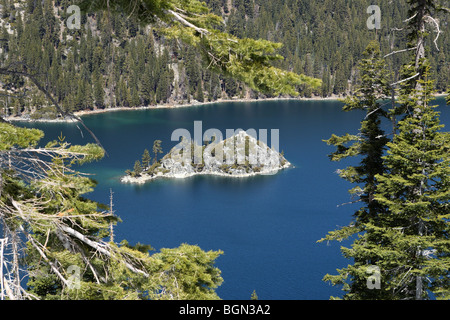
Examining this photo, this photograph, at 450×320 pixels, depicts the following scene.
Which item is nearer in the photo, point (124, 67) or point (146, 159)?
point (146, 159)

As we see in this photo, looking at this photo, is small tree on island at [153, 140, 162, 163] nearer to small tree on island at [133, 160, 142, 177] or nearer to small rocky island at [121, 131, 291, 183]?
small rocky island at [121, 131, 291, 183]

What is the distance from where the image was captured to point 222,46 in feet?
20.9

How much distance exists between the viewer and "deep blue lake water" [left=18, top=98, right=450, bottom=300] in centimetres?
4312

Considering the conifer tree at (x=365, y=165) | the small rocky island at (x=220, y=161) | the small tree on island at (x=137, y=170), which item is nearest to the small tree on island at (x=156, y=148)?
the small rocky island at (x=220, y=161)

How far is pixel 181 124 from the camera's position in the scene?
393 feet

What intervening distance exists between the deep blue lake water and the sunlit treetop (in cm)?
3357

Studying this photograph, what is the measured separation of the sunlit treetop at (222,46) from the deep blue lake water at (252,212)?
110 feet

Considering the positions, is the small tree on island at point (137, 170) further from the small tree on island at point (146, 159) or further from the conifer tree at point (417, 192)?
the conifer tree at point (417, 192)

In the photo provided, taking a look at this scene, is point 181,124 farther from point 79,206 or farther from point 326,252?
point 79,206

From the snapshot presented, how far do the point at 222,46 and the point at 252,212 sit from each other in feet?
179

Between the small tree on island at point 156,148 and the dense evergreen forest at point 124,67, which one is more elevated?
the dense evergreen forest at point 124,67

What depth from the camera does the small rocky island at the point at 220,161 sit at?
3140 inches

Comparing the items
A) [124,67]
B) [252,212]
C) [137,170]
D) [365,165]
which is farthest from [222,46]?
[124,67]

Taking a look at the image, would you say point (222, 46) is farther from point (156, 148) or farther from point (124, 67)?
point (124, 67)
